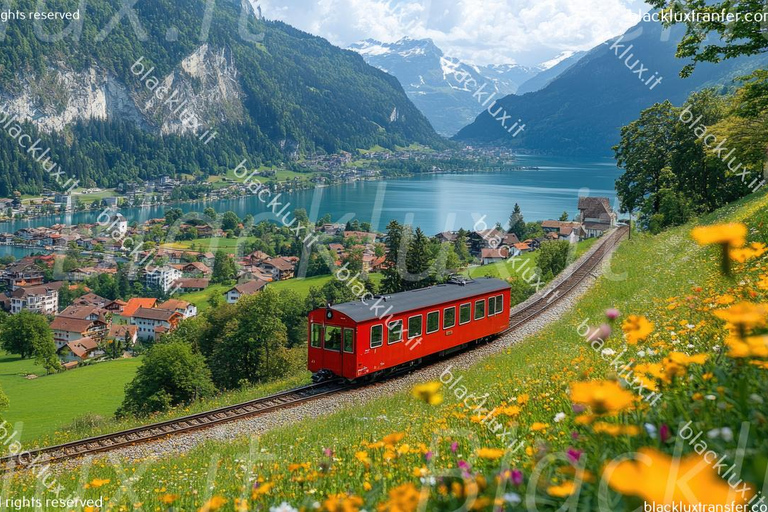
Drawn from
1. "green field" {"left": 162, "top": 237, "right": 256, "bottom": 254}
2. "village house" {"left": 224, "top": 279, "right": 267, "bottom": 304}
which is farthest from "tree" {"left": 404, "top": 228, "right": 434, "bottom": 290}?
"green field" {"left": 162, "top": 237, "right": 256, "bottom": 254}

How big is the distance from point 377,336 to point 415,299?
1853mm

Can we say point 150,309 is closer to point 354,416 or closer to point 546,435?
point 354,416

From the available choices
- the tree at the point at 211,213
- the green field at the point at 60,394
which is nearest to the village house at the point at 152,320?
the green field at the point at 60,394

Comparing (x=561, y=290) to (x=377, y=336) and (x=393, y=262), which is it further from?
(x=393, y=262)

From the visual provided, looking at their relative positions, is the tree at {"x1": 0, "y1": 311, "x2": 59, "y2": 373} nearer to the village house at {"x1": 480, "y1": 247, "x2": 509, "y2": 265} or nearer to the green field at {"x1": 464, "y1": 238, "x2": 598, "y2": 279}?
the green field at {"x1": 464, "y1": 238, "x2": 598, "y2": 279}

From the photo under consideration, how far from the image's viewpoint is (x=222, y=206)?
170375 millimetres

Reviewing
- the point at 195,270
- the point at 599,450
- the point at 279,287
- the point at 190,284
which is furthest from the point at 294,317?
the point at 195,270

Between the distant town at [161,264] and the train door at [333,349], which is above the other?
the train door at [333,349]

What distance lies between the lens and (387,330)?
15242mm

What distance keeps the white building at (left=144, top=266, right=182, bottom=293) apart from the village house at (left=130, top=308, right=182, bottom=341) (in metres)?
13.7

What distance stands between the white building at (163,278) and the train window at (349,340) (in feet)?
312

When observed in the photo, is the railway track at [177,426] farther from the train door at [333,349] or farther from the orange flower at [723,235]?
the orange flower at [723,235]

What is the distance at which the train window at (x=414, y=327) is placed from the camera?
15.8 m

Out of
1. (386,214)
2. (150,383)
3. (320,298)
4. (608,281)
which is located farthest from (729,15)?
(386,214)
